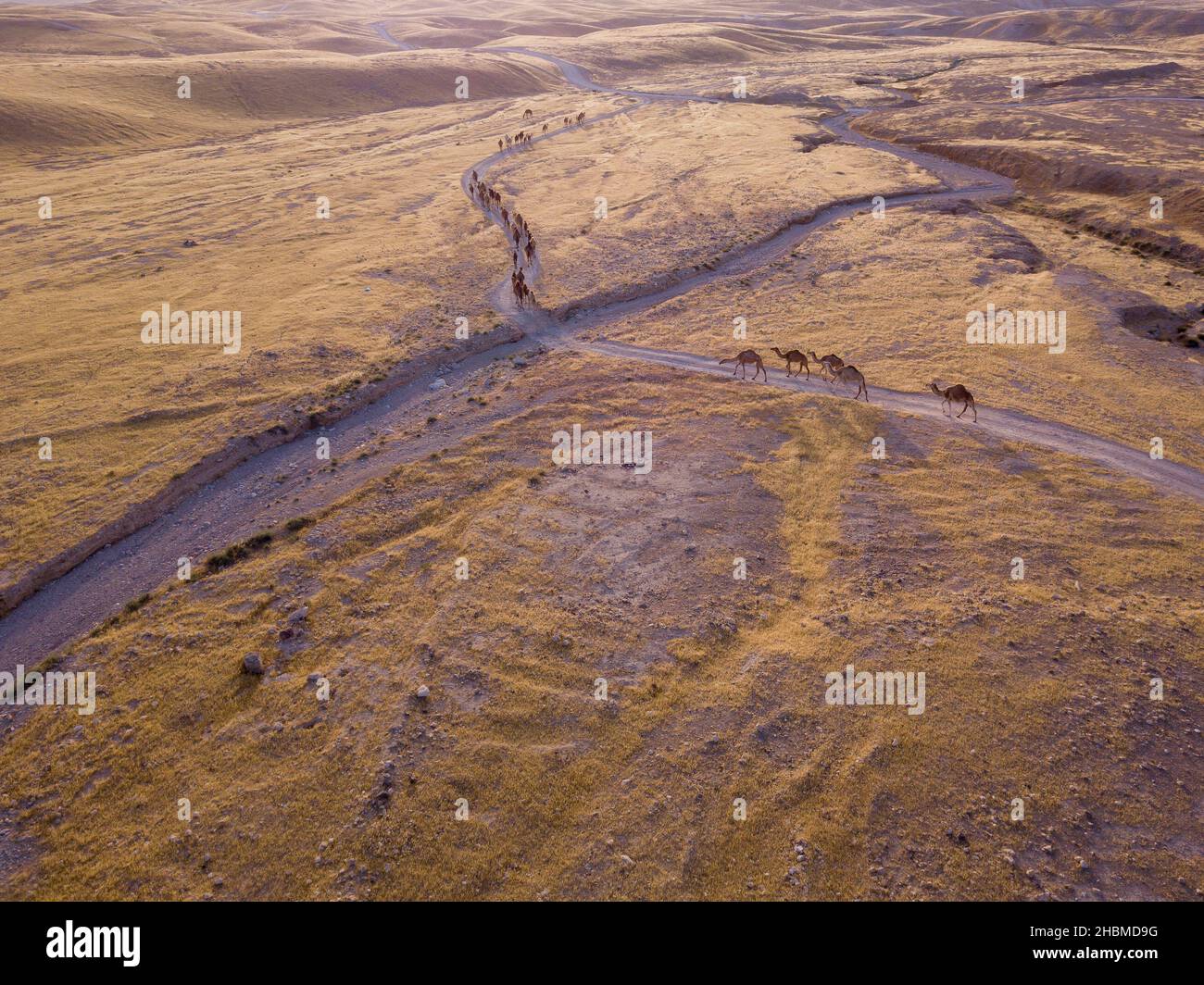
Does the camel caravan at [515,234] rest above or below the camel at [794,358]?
above

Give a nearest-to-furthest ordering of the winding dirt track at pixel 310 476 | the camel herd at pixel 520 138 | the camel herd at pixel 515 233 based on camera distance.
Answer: the winding dirt track at pixel 310 476 → the camel herd at pixel 515 233 → the camel herd at pixel 520 138

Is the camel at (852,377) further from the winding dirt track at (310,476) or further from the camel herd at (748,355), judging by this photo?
the winding dirt track at (310,476)

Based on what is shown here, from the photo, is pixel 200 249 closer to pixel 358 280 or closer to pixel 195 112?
pixel 358 280

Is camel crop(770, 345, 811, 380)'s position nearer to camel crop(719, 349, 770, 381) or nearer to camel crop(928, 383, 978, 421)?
camel crop(719, 349, 770, 381)

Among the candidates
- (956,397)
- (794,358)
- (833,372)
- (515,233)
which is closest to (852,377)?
(833,372)

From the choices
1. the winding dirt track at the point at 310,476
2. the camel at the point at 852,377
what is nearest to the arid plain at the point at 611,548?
the winding dirt track at the point at 310,476

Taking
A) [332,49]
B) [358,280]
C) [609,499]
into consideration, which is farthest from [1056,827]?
[332,49]

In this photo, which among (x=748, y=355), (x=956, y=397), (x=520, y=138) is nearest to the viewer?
(x=956, y=397)

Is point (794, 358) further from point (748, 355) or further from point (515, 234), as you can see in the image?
point (515, 234)
